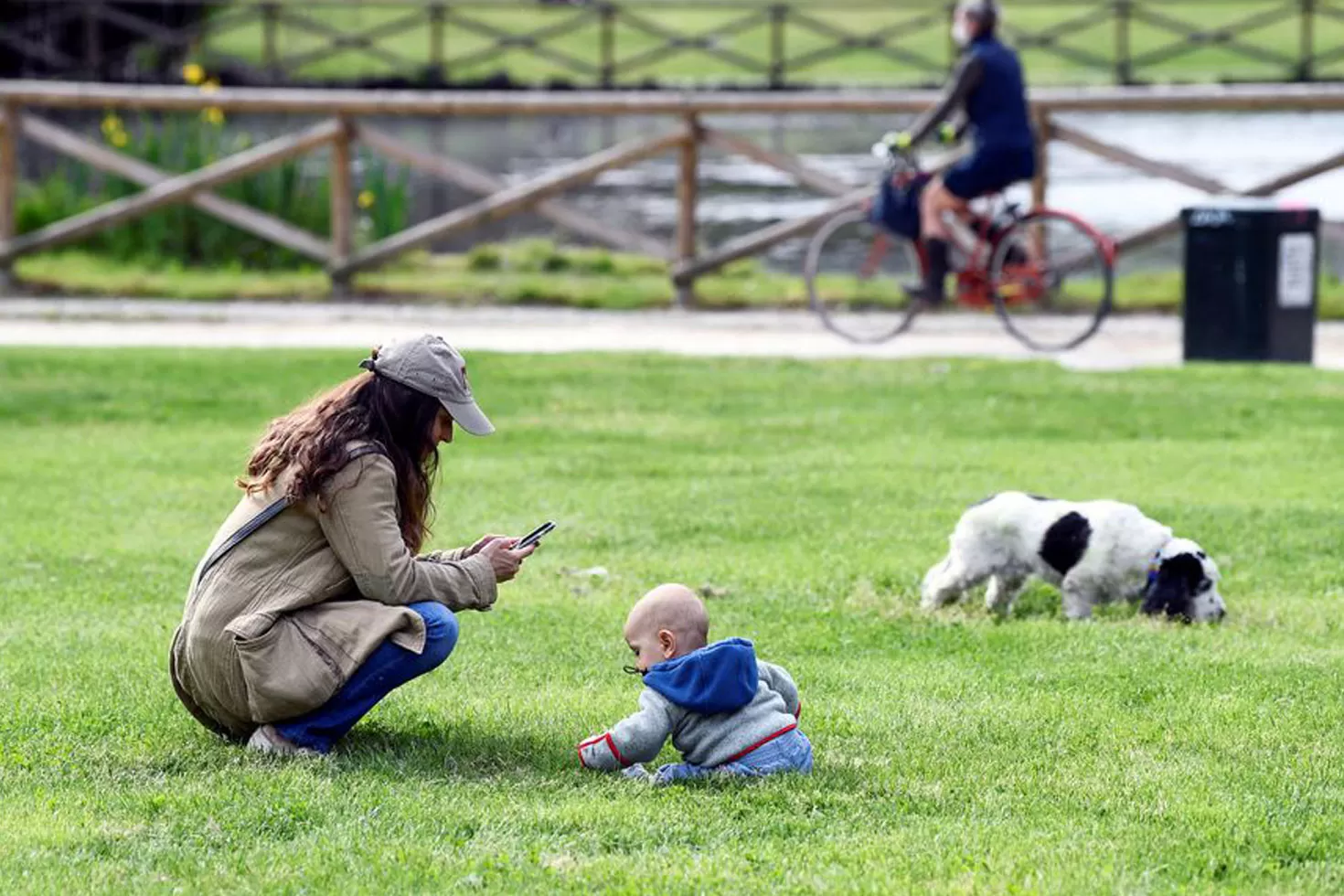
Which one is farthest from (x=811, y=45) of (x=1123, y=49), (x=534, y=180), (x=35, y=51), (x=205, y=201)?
(x=205, y=201)

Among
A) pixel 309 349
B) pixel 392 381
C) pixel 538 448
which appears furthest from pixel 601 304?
pixel 392 381

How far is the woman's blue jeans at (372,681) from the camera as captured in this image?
5336 millimetres

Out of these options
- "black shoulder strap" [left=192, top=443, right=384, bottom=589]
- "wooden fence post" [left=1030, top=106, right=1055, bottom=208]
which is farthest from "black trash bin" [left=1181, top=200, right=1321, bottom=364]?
"black shoulder strap" [left=192, top=443, right=384, bottom=589]

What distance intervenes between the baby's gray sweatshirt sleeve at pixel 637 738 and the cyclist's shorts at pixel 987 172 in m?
7.63

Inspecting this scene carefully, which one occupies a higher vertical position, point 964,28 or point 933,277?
point 964,28

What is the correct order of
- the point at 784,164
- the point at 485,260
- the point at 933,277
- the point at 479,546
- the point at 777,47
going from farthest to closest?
the point at 777,47
the point at 485,260
the point at 784,164
the point at 933,277
the point at 479,546

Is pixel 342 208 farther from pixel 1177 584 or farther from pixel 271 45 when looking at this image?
pixel 271 45

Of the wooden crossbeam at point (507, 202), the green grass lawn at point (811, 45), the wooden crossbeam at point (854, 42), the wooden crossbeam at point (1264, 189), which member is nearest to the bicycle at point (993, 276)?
the wooden crossbeam at point (1264, 189)

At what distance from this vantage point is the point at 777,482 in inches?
360

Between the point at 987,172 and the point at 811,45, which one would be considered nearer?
the point at 987,172

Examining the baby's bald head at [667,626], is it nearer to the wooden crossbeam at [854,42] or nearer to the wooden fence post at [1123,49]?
the wooden fence post at [1123,49]

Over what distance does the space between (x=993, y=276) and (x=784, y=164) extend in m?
2.25

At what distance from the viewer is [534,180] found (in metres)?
15.1

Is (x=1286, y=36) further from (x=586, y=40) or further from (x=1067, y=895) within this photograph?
(x=1067, y=895)
